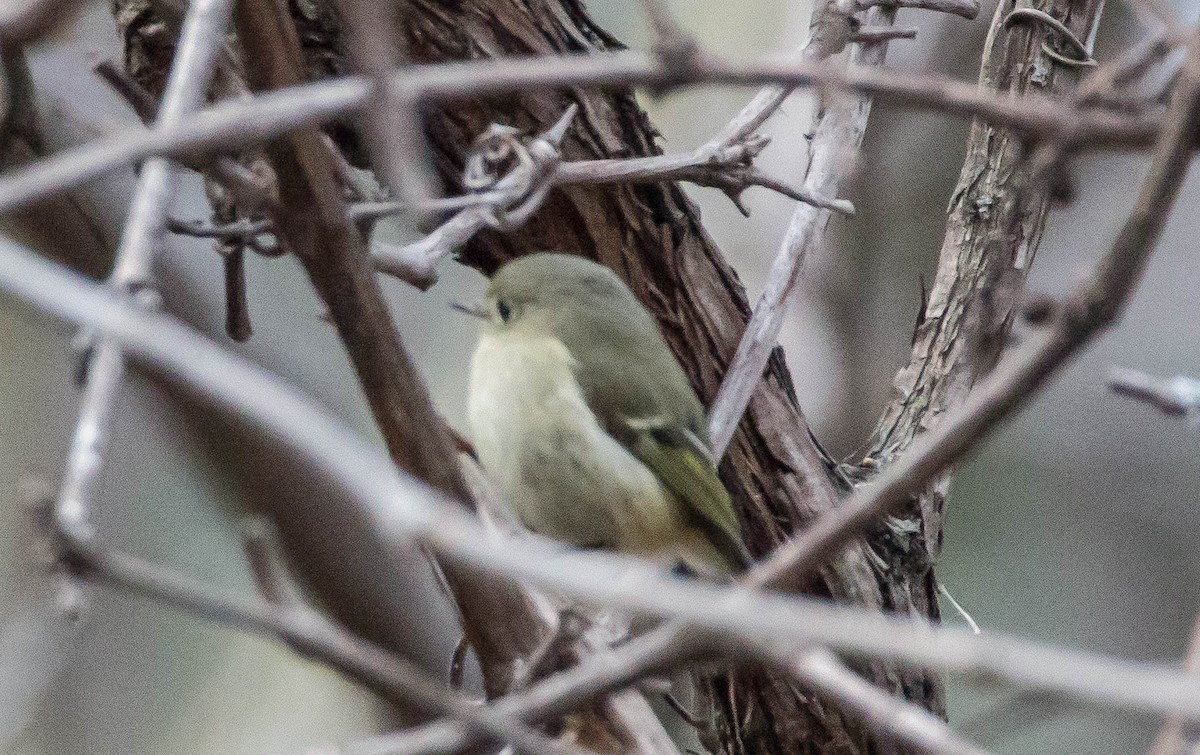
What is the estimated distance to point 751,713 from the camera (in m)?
2.10

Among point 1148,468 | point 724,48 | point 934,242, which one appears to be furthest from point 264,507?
point 1148,468

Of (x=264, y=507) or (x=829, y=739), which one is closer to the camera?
(x=829, y=739)

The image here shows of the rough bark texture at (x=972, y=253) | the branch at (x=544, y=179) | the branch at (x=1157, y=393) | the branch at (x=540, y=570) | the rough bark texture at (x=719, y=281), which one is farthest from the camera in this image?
the rough bark texture at (x=972, y=253)

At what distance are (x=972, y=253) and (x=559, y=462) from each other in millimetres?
867

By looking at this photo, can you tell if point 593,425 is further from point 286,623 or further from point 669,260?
point 286,623

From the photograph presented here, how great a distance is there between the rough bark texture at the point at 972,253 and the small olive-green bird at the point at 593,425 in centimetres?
42

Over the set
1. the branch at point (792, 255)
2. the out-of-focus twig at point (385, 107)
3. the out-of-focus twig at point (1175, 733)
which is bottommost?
the branch at point (792, 255)

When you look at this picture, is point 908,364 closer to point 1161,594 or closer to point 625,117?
point 625,117

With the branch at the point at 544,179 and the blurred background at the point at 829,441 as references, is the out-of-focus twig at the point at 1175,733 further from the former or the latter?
the blurred background at the point at 829,441

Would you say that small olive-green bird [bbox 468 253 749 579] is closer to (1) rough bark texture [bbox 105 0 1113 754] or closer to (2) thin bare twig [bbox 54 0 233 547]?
(1) rough bark texture [bbox 105 0 1113 754]

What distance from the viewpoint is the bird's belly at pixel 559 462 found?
6.33 feet

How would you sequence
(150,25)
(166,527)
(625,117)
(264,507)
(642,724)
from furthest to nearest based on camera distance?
(166,527)
(264,507)
(625,117)
(150,25)
(642,724)

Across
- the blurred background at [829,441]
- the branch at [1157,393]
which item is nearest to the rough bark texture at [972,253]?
the branch at [1157,393]

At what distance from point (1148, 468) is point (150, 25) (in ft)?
13.6
